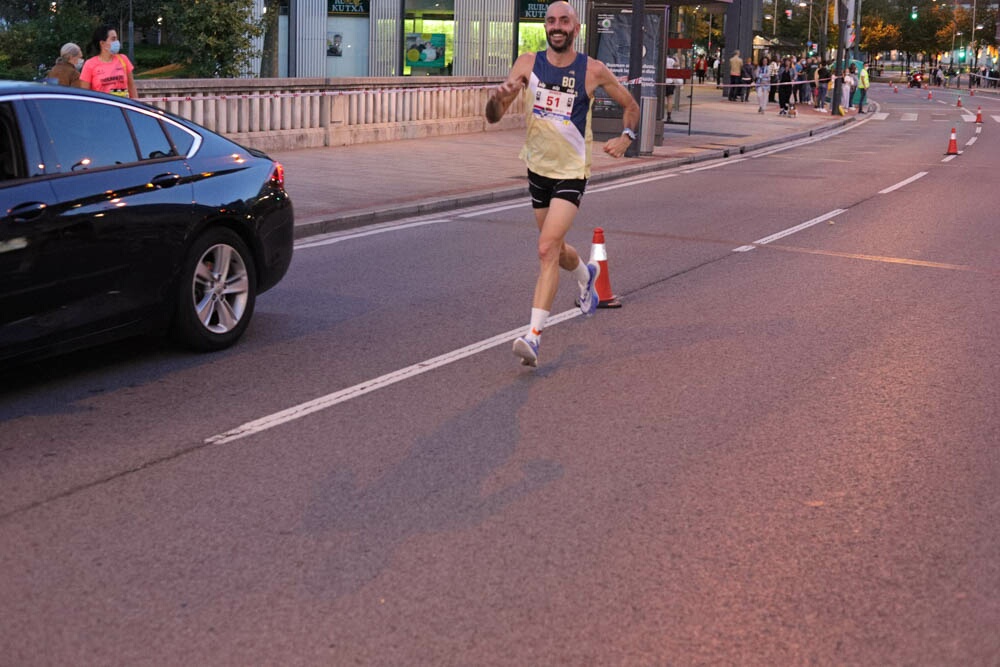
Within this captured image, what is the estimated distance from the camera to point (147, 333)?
24.4 ft

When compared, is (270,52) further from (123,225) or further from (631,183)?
(123,225)

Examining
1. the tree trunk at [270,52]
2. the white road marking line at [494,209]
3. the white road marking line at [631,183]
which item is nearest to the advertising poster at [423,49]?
the tree trunk at [270,52]

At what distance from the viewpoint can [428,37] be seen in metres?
36.2

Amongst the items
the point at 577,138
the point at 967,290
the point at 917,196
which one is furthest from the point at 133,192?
the point at 917,196

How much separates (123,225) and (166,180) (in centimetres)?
49

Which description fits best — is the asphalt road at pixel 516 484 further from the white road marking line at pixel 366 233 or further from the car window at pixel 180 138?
the white road marking line at pixel 366 233

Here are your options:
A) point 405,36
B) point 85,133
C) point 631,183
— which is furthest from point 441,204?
point 405,36

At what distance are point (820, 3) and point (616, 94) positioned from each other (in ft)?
383

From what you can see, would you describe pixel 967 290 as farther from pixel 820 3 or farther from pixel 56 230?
pixel 820 3

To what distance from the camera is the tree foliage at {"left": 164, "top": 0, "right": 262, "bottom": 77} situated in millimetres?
24891

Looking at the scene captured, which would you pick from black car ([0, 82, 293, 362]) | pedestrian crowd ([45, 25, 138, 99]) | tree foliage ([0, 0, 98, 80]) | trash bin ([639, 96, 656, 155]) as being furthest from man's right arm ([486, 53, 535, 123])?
tree foliage ([0, 0, 98, 80])

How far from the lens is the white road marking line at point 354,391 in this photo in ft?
20.2

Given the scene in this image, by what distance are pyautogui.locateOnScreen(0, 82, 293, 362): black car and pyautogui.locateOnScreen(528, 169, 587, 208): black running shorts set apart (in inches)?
65.7

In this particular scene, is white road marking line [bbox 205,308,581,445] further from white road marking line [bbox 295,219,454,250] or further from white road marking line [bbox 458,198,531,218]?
white road marking line [bbox 458,198,531,218]
